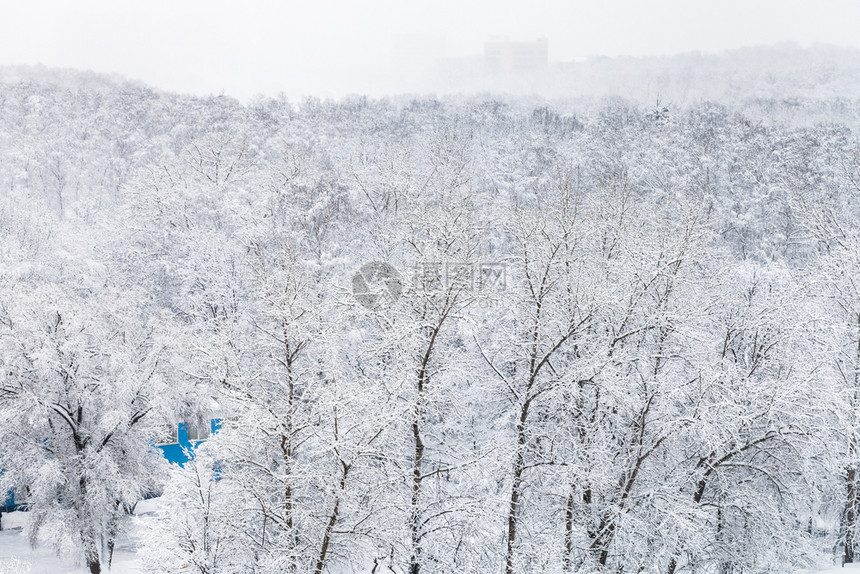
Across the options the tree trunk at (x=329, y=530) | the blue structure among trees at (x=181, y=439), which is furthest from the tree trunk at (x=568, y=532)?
the blue structure among trees at (x=181, y=439)

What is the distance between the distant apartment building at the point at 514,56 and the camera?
103 meters

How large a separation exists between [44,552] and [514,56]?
4245 inches

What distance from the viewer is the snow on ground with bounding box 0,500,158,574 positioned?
1883cm

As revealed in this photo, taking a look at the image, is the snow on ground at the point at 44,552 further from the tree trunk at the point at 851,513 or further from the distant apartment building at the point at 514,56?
the distant apartment building at the point at 514,56

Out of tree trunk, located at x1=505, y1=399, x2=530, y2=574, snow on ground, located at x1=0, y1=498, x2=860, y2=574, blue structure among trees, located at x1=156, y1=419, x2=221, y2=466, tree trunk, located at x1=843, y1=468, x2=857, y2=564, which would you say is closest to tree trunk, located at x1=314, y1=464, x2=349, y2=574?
tree trunk, located at x1=505, y1=399, x2=530, y2=574

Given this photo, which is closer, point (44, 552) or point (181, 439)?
point (44, 552)

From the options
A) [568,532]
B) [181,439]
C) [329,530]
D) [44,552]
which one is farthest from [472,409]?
[44,552]

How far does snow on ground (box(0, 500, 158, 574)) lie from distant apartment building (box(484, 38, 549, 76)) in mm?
91240

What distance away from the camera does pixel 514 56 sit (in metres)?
112

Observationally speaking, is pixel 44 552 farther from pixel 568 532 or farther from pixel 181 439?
pixel 568 532

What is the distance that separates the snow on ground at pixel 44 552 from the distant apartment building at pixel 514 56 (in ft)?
299

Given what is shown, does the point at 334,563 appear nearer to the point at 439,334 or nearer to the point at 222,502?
the point at 222,502

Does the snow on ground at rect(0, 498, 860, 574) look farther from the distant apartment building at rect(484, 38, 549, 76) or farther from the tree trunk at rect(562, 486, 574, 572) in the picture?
the distant apartment building at rect(484, 38, 549, 76)

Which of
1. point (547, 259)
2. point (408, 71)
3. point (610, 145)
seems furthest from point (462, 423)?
point (408, 71)
